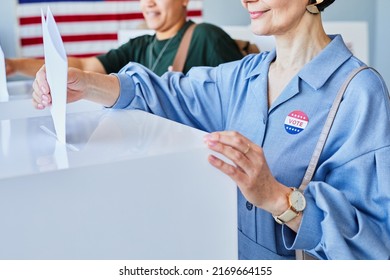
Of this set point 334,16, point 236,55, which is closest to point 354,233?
point 236,55

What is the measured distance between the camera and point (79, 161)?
834mm

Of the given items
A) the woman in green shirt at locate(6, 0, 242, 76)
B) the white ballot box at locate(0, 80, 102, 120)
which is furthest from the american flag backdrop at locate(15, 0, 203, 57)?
the white ballot box at locate(0, 80, 102, 120)

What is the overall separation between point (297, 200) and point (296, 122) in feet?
0.74

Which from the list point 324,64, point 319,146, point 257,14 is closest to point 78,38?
point 257,14

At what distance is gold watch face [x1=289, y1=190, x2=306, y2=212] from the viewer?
1037 millimetres

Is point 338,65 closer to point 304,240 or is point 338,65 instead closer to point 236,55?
point 304,240

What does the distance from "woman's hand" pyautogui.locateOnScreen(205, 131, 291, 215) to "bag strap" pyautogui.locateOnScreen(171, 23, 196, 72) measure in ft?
5.40

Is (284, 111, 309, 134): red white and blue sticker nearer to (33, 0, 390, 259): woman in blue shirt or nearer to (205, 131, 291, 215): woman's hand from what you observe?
(33, 0, 390, 259): woman in blue shirt

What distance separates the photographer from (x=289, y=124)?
4.02ft

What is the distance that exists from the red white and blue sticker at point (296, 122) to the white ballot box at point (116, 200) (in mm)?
308

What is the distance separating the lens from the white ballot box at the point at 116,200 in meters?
0.78

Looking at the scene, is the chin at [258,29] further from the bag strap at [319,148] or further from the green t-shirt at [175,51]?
the green t-shirt at [175,51]

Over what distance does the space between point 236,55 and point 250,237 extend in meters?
1.44

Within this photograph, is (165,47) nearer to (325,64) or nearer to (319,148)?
(325,64)
